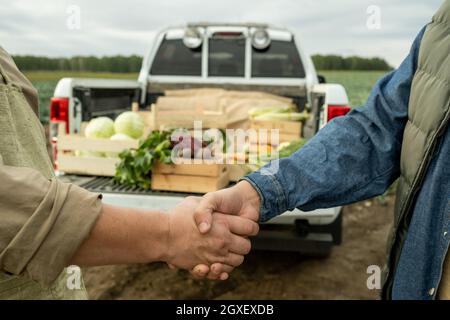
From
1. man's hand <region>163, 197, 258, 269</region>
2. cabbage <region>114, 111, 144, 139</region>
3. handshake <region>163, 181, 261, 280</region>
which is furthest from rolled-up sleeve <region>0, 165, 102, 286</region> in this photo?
cabbage <region>114, 111, 144, 139</region>

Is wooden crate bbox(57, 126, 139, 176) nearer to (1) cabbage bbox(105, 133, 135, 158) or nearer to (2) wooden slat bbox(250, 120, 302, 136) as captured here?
(1) cabbage bbox(105, 133, 135, 158)

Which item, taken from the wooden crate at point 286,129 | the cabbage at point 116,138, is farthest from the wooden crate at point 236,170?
the cabbage at point 116,138

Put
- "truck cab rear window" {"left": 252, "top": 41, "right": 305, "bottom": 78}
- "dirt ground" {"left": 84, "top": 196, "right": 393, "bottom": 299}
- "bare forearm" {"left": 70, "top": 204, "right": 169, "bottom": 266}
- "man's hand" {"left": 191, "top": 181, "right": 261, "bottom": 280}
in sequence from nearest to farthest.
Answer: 1. "bare forearm" {"left": 70, "top": 204, "right": 169, "bottom": 266}
2. "man's hand" {"left": 191, "top": 181, "right": 261, "bottom": 280}
3. "dirt ground" {"left": 84, "top": 196, "right": 393, "bottom": 299}
4. "truck cab rear window" {"left": 252, "top": 41, "right": 305, "bottom": 78}

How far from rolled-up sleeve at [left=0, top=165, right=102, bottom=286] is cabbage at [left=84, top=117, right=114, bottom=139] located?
274 centimetres

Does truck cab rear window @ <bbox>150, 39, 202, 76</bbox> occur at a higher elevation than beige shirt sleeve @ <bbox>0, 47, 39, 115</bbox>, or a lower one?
higher

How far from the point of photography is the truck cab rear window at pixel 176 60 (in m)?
6.27

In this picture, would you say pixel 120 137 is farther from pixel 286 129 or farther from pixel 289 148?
pixel 286 129

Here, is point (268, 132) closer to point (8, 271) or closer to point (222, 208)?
point (222, 208)

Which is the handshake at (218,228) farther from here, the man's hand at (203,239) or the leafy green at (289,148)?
the leafy green at (289,148)

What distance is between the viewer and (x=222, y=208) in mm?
2156

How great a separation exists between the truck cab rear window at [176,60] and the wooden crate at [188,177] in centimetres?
287

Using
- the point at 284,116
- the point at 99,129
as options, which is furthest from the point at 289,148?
the point at 99,129

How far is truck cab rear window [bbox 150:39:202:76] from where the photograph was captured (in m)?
6.27

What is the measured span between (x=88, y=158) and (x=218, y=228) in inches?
80.5
